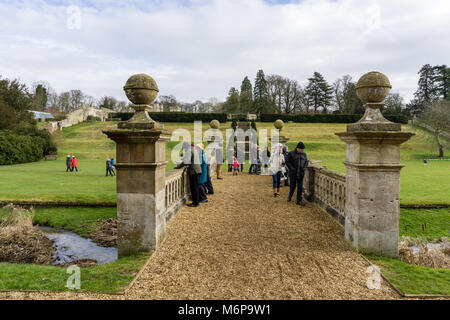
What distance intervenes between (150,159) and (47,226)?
6.50 metres

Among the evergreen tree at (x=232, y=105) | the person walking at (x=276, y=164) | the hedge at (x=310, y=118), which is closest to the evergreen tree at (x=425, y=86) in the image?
the hedge at (x=310, y=118)

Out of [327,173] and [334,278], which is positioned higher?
[327,173]

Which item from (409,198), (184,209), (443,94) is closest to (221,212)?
(184,209)

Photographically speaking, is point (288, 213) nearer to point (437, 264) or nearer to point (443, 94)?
point (437, 264)

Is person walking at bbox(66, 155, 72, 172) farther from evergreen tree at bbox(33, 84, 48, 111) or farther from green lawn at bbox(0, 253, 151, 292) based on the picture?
evergreen tree at bbox(33, 84, 48, 111)

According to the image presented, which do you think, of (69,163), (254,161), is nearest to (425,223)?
(254,161)

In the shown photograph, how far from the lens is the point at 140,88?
4.52 meters

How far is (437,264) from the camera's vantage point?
5.13 meters

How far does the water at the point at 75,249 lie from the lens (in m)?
6.39

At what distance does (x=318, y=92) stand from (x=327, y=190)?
67.3 metres

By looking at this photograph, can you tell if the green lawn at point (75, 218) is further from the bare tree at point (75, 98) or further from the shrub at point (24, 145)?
the bare tree at point (75, 98)

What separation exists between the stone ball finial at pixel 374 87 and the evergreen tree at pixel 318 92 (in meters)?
66.6

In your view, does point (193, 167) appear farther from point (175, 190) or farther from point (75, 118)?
point (75, 118)

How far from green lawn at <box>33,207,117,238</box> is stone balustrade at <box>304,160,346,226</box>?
6253 mm
